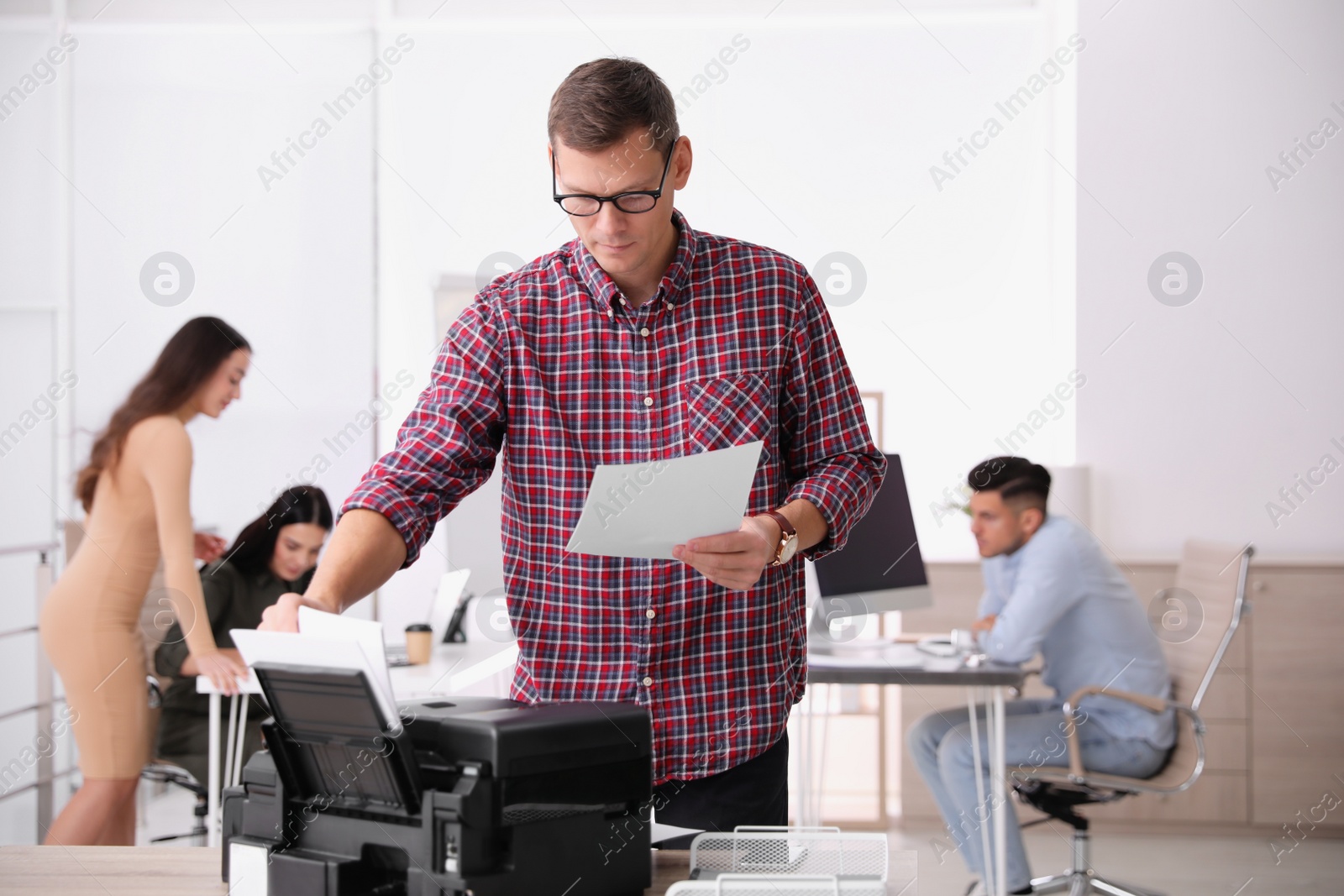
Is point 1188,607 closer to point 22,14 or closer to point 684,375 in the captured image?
point 684,375

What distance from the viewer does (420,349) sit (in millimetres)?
4602

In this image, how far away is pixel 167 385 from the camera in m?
3.17

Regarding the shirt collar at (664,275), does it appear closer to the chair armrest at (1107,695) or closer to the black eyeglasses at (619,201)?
the black eyeglasses at (619,201)

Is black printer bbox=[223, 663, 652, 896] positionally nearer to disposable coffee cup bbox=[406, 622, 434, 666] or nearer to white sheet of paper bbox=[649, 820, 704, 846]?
white sheet of paper bbox=[649, 820, 704, 846]

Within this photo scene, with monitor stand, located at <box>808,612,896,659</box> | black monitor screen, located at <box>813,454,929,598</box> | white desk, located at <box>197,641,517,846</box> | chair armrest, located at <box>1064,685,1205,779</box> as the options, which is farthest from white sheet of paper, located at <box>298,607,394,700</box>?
chair armrest, located at <box>1064,685,1205,779</box>

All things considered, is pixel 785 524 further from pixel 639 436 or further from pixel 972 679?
pixel 972 679

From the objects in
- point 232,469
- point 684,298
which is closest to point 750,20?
point 232,469

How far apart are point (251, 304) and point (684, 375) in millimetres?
3236

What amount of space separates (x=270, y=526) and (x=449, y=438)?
2.21 meters

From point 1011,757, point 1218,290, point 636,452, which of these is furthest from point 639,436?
point 1218,290

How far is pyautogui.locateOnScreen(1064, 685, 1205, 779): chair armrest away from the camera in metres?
2.85

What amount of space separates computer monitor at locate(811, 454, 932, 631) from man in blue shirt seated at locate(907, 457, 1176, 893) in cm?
28

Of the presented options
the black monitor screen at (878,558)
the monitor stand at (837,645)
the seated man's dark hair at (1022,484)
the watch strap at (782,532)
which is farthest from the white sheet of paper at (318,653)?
the seated man's dark hair at (1022,484)

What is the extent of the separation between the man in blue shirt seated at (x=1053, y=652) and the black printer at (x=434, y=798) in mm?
2051
